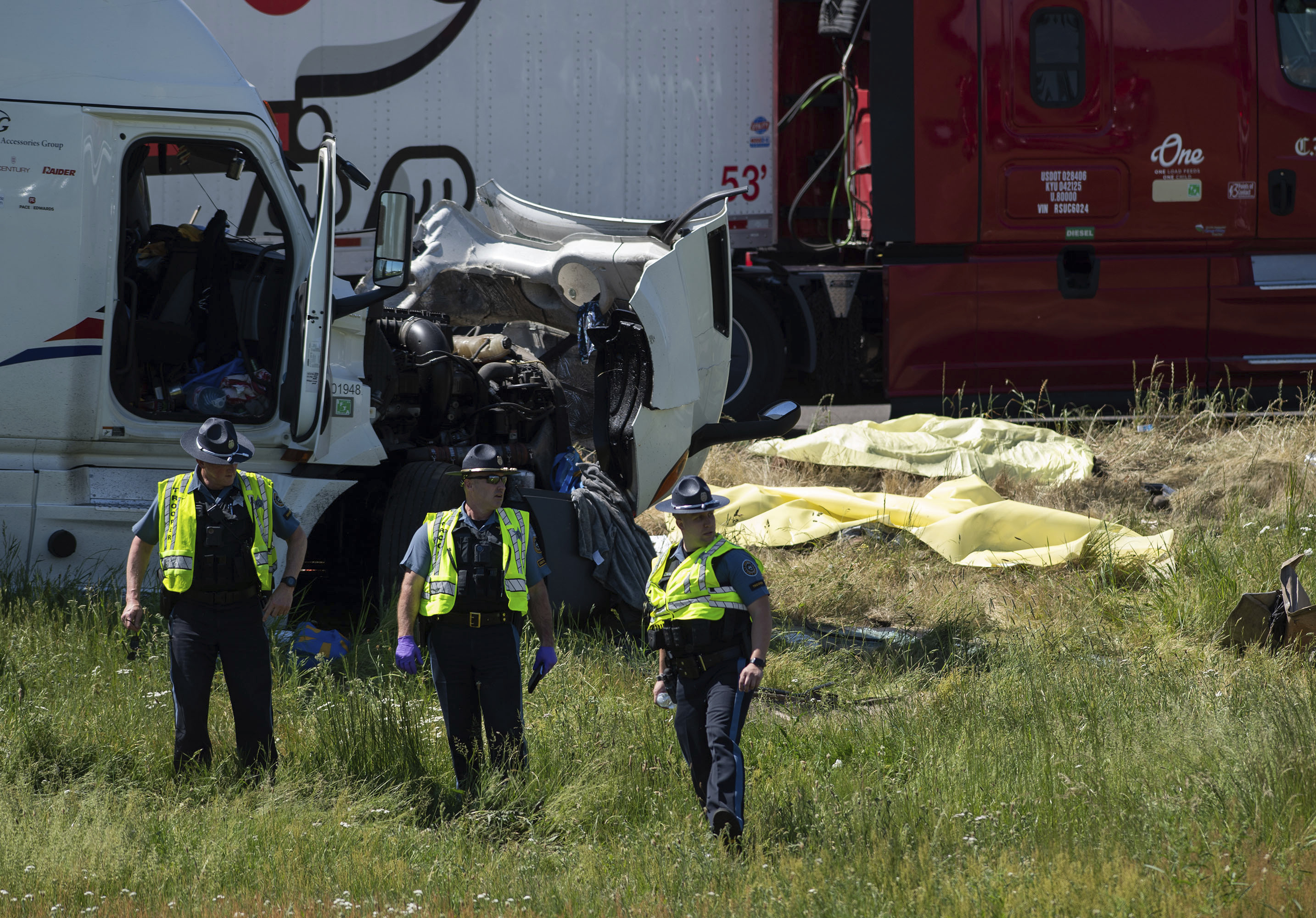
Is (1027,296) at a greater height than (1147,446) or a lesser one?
greater

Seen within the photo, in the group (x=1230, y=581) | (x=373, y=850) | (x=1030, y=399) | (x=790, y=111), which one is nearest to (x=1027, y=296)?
(x=1030, y=399)

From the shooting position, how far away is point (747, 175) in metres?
10.8

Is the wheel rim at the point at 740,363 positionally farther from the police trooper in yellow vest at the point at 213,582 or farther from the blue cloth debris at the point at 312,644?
the police trooper in yellow vest at the point at 213,582

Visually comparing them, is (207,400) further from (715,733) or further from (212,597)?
(715,733)

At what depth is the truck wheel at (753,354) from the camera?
398 inches

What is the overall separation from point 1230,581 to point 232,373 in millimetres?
4967

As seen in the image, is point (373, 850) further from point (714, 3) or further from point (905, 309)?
point (714, 3)

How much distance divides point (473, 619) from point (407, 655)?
258 mm

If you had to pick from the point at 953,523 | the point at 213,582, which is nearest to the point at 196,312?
the point at 213,582

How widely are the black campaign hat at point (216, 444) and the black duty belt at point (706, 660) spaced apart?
1.76 m

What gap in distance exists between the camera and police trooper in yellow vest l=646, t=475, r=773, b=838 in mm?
4418

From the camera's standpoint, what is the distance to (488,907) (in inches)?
150

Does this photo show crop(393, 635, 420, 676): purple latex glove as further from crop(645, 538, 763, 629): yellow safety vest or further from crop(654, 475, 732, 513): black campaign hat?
crop(654, 475, 732, 513): black campaign hat

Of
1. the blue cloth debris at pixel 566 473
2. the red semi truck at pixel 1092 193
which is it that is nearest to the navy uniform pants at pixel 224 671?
the blue cloth debris at pixel 566 473
